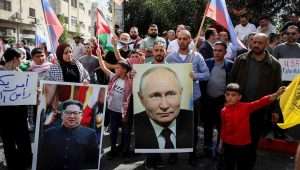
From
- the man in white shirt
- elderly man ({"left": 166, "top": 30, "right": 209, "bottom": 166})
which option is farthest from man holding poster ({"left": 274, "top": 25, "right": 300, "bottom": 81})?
the man in white shirt

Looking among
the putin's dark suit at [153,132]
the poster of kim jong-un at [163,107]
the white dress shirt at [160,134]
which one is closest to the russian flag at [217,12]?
the poster of kim jong-un at [163,107]

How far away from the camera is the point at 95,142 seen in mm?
5508

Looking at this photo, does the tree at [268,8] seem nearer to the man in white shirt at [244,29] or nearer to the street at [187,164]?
the man in white shirt at [244,29]

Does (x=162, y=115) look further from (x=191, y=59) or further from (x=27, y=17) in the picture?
(x=27, y=17)

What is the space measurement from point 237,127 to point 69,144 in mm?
2068

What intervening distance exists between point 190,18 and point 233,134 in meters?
18.8

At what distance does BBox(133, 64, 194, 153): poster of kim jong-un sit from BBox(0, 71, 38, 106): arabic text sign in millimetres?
1345

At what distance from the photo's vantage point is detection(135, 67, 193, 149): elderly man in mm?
5844

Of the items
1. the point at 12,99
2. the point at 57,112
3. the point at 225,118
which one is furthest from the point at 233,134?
the point at 12,99

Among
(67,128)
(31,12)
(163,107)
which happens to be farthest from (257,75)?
(31,12)

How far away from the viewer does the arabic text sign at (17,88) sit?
5.50m

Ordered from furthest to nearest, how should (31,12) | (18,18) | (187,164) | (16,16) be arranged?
(31,12)
(18,18)
(16,16)
(187,164)

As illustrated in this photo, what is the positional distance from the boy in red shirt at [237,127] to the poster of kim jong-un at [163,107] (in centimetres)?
70

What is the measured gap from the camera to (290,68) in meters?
7.17
